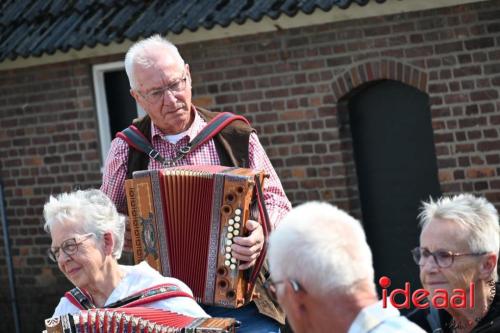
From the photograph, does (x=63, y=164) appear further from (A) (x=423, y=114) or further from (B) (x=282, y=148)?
(A) (x=423, y=114)

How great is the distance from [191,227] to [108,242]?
1.37 ft

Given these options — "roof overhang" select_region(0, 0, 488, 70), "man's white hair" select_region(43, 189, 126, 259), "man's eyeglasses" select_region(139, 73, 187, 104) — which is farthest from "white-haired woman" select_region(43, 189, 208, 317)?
"roof overhang" select_region(0, 0, 488, 70)

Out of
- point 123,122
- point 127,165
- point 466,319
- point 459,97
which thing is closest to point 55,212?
point 127,165

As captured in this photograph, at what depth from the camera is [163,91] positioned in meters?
5.13

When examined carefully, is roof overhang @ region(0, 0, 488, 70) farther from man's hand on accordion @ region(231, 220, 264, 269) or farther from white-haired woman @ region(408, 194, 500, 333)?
white-haired woman @ region(408, 194, 500, 333)

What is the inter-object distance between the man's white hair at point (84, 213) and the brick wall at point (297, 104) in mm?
4553

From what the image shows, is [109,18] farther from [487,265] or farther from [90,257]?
[487,265]

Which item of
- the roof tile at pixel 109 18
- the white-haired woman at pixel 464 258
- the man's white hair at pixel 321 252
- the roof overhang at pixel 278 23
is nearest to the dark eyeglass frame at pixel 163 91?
the white-haired woman at pixel 464 258

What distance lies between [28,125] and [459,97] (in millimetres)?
4385

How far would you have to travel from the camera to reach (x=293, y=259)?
10.4ft

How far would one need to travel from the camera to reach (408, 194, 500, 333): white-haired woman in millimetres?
4352

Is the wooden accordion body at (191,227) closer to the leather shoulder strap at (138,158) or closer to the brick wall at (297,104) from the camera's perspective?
the leather shoulder strap at (138,158)

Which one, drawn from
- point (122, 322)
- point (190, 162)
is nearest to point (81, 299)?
point (122, 322)

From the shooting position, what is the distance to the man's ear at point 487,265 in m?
4.36
